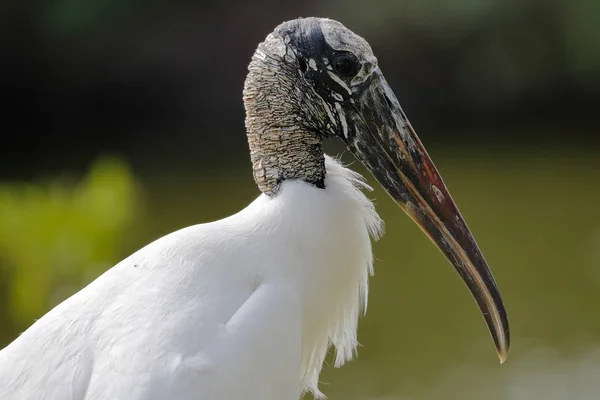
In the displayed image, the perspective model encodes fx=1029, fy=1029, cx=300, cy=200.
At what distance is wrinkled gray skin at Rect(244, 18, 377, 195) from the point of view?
2.90 m

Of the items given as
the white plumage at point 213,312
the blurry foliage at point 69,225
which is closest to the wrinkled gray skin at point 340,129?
the white plumage at point 213,312

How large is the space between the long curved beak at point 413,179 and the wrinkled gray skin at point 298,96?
0.25ft

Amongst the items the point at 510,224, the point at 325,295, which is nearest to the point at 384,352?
the point at 510,224

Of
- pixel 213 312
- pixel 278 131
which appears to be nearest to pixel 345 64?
Result: pixel 278 131

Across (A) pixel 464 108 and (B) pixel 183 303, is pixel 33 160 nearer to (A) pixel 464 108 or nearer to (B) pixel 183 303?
(A) pixel 464 108

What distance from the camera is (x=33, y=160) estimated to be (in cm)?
1197

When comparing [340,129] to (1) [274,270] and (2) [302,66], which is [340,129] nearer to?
(2) [302,66]

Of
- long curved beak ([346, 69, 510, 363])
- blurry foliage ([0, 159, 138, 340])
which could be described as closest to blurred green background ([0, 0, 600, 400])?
blurry foliage ([0, 159, 138, 340])

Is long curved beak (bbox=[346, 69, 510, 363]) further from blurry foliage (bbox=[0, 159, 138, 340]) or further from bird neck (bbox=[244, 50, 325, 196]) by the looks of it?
blurry foliage (bbox=[0, 159, 138, 340])

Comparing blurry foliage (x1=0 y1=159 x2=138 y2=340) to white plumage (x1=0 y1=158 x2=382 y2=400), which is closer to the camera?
white plumage (x1=0 y1=158 x2=382 y2=400)

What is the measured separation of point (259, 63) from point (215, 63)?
996 cm

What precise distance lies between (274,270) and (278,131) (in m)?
0.45

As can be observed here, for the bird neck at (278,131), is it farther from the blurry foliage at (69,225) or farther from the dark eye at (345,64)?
the blurry foliage at (69,225)

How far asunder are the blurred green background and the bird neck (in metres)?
4.51
